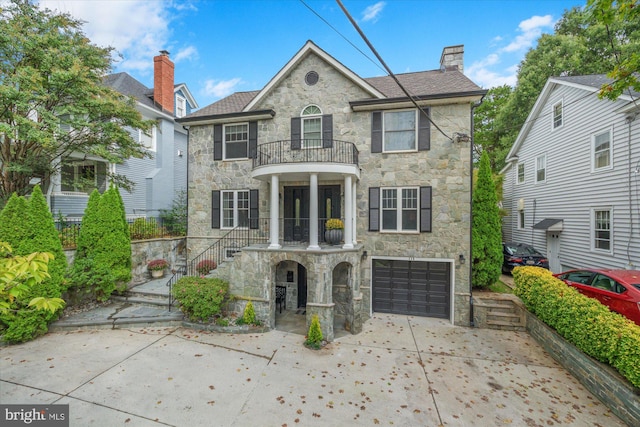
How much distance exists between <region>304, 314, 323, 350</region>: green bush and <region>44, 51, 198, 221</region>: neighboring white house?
37.3 feet

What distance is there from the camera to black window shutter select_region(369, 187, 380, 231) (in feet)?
31.3

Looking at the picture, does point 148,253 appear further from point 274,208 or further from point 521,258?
point 521,258

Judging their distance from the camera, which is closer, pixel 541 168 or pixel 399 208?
pixel 399 208

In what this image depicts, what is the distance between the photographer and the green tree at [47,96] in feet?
26.9

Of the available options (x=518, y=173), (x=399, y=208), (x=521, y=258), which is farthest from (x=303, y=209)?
(x=518, y=173)

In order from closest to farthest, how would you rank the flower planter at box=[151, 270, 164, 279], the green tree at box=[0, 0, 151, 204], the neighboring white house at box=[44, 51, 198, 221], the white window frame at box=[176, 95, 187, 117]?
the green tree at box=[0, 0, 151, 204]
the flower planter at box=[151, 270, 164, 279]
the neighboring white house at box=[44, 51, 198, 221]
the white window frame at box=[176, 95, 187, 117]

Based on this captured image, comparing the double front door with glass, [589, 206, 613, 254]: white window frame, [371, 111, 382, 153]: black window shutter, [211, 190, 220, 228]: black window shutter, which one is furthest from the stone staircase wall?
[211, 190, 220, 228]: black window shutter

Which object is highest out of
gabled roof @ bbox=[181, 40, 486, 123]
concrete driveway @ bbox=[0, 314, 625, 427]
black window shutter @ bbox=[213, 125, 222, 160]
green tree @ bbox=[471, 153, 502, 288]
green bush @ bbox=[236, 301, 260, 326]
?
gabled roof @ bbox=[181, 40, 486, 123]

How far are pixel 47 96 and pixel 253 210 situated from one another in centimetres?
756

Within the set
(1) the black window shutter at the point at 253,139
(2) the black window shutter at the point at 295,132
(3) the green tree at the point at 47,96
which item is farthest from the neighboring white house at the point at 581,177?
(3) the green tree at the point at 47,96

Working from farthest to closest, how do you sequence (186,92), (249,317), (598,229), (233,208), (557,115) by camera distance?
(186,92) < (557,115) < (233,208) < (598,229) < (249,317)

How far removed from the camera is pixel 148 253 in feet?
35.4

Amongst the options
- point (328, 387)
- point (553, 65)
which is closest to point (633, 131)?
point (328, 387)

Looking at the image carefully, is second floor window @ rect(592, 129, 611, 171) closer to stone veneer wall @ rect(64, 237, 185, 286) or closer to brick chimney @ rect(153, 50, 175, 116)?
stone veneer wall @ rect(64, 237, 185, 286)
